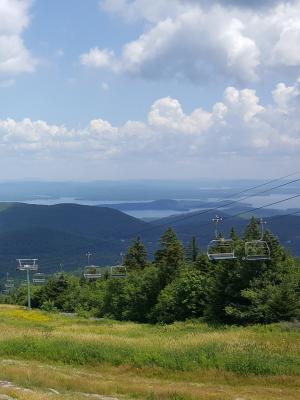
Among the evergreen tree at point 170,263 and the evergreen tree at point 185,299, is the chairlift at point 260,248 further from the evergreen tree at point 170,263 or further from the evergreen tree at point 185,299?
the evergreen tree at point 170,263

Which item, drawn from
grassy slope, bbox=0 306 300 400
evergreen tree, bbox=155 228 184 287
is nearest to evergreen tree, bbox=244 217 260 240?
evergreen tree, bbox=155 228 184 287

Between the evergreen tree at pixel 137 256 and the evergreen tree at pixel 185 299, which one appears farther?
the evergreen tree at pixel 137 256

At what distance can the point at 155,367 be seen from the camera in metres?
23.8

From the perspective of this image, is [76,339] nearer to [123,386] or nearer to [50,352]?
[50,352]

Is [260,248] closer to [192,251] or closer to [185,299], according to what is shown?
[185,299]

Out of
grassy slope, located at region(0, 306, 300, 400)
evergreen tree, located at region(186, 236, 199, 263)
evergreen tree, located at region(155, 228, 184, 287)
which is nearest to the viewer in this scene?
grassy slope, located at region(0, 306, 300, 400)

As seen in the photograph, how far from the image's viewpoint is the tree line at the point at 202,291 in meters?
44.6

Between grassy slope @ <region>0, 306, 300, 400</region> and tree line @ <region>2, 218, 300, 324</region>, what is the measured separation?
43.7ft

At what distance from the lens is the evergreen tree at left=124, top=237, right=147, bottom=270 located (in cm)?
9350

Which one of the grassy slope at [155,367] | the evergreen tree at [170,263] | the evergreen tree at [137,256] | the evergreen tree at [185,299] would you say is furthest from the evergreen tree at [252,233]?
the grassy slope at [155,367]

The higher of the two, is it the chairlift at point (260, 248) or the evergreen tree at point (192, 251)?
the chairlift at point (260, 248)

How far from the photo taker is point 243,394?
1888 cm

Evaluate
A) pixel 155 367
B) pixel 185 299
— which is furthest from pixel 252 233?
pixel 155 367

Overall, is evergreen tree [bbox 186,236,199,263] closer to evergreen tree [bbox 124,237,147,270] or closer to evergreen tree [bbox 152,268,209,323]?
evergreen tree [bbox 124,237,147,270]
